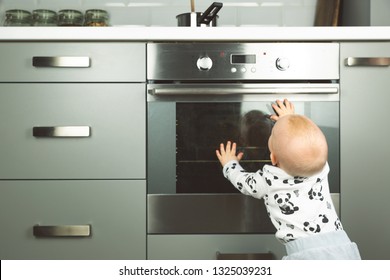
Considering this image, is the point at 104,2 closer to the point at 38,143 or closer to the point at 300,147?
the point at 38,143

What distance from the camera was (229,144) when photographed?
1567mm

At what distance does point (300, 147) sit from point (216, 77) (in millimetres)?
386

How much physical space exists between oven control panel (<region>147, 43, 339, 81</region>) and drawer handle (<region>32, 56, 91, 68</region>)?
0.21 metres

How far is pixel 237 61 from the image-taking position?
156cm

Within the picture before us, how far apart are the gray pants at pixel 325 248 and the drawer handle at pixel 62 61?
0.85m

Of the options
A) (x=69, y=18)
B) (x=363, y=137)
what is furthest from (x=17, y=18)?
(x=363, y=137)

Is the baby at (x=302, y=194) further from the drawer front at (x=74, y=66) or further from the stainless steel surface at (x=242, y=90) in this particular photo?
the drawer front at (x=74, y=66)

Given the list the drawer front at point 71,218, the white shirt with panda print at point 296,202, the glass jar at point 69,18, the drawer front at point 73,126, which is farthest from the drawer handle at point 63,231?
the glass jar at point 69,18

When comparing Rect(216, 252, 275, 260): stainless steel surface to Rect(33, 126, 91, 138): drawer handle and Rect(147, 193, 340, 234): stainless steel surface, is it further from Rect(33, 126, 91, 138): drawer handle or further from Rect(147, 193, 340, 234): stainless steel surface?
Rect(33, 126, 91, 138): drawer handle

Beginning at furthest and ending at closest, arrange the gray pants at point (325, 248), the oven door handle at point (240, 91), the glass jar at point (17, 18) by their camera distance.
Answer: the glass jar at point (17, 18) < the oven door handle at point (240, 91) < the gray pants at point (325, 248)

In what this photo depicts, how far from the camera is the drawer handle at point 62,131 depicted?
1.54 meters

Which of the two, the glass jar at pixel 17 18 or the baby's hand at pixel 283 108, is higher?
the glass jar at pixel 17 18

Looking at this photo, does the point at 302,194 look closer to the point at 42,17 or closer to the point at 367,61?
the point at 367,61
